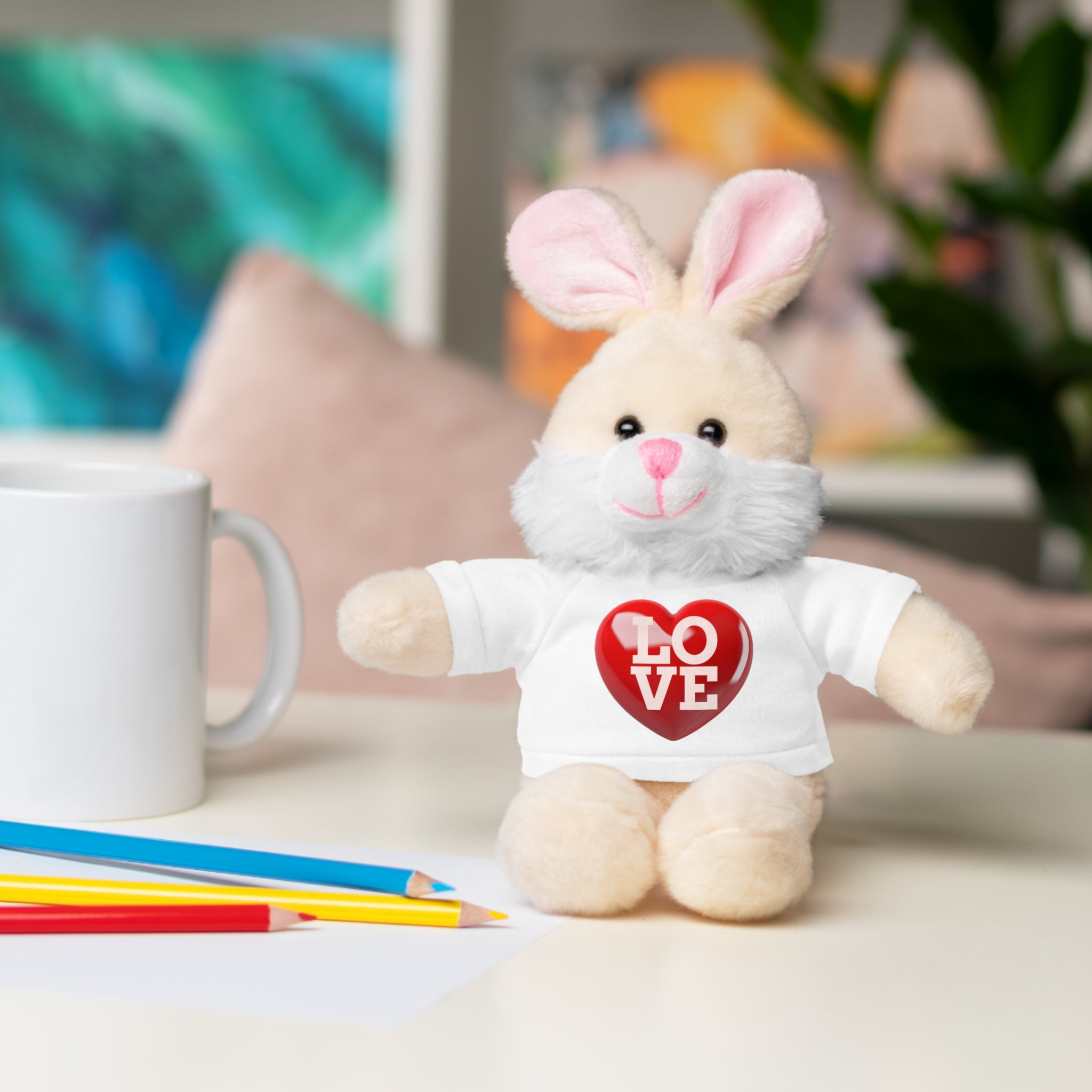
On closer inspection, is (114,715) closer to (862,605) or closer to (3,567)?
(3,567)


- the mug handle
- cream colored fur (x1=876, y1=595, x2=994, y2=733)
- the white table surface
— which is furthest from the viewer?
the mug handle

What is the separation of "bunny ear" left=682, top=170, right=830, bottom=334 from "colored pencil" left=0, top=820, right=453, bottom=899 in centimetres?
20

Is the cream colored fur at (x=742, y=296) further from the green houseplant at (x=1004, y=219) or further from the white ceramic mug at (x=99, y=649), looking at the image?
the green houseplant at (x=1004, y=219)

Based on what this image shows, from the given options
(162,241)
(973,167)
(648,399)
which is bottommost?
(648,399)

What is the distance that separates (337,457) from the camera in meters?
0.96

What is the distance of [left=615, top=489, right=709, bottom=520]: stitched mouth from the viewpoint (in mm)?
412

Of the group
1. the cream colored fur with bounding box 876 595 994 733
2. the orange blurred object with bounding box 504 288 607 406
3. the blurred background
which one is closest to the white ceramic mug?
the cream colored fur with bounding box 876 595 994 733

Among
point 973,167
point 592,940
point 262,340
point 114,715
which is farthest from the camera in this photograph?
point 973,167

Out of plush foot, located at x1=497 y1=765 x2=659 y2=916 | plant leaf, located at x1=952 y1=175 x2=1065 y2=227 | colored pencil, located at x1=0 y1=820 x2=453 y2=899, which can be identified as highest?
plant leaf, located at x1=952 y1=175 x2=1065 y2=227

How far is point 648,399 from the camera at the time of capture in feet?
1.40

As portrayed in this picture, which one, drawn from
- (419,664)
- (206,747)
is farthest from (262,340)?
(419,664)

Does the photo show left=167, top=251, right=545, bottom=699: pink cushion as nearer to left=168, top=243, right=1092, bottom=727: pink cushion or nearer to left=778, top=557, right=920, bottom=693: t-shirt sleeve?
left=168, top=243, right=1092, bottom=727: pink cushion

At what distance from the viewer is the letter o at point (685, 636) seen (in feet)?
1.38

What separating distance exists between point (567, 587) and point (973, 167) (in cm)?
153
